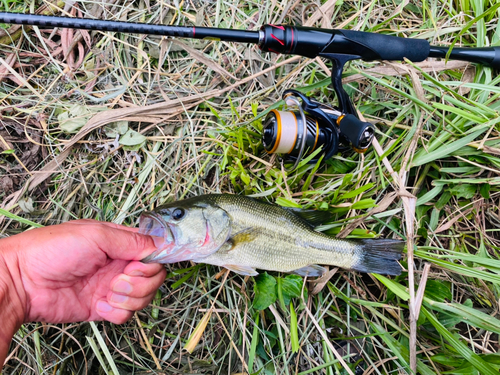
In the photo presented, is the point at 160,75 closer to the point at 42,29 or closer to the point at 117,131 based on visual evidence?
the point at 117,131

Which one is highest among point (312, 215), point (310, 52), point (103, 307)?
point (310, 52)

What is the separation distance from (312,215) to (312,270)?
42cm

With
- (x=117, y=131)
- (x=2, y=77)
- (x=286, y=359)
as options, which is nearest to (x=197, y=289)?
(x=286, y=359)

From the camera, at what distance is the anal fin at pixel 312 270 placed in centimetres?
248

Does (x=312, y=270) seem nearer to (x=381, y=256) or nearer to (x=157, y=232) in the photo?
(x=381, y=256)

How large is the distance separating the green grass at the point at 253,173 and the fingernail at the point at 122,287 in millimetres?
453

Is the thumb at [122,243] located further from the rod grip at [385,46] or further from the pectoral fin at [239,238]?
the rod grip at [385,46]

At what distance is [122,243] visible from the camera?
7.00 ft

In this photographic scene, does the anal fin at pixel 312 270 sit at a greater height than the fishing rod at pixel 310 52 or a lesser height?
lesser

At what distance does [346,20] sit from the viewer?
303 cm

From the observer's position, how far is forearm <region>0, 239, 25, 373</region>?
204 cm

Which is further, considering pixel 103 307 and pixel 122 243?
pixel 103 307

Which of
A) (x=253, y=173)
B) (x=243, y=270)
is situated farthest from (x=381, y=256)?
(x=253, y=173)

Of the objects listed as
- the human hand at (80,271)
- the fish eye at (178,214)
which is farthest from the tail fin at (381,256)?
the human hand at (80,271)
